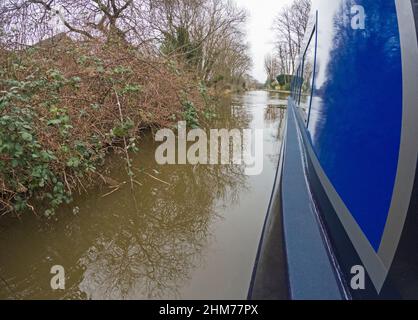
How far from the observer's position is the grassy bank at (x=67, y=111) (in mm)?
2141

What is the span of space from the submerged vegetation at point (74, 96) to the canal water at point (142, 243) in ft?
0.99

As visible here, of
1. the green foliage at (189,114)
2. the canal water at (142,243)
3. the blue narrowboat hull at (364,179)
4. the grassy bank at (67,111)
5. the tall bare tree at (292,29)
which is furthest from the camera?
the tall bare tree at (292,29)

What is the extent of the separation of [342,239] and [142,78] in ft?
16.1

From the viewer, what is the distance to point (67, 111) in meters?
3.00

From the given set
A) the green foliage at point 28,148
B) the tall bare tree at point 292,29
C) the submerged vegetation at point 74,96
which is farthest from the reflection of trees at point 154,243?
the tall bare tree at point 292,29

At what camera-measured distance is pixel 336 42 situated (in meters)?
1.79

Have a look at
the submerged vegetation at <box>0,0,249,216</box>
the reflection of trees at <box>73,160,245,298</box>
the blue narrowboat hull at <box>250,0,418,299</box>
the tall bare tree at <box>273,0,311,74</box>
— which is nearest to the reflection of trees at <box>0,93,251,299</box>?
the reflection of trees at <box>73,160,245,298</box>

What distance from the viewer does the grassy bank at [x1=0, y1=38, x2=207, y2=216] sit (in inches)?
84.3

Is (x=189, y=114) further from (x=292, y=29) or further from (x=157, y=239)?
(x=292, y=29)

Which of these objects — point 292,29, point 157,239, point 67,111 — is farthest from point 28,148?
point 292,29

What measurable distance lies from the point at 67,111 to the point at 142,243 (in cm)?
175

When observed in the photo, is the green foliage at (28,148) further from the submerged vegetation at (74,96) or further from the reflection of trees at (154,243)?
the reflection of trees at (154,243)

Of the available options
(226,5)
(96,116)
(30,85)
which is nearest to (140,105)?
(96,116)

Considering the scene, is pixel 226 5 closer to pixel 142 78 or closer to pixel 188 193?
pixel 142 78
